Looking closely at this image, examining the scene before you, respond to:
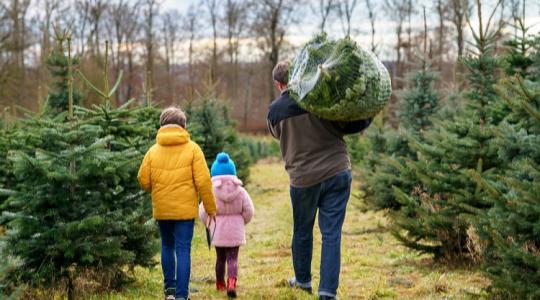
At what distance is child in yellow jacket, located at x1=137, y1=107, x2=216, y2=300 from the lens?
580 centimetres

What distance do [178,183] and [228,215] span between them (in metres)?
0.88

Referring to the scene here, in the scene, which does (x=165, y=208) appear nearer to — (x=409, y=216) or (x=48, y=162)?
(x=48, y=162)

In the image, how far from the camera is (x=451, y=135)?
7.95 m

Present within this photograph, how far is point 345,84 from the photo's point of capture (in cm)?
505

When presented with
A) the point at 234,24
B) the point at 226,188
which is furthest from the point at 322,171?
the point at 234,24

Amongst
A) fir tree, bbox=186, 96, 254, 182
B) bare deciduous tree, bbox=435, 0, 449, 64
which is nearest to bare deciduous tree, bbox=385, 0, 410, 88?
bare deciduous tree, bbox=435, 0, 449, 64

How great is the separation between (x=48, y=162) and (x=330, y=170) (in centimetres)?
224

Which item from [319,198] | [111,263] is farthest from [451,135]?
[111,263]

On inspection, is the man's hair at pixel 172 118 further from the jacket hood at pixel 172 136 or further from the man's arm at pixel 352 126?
the man's arm at pixel 352 126

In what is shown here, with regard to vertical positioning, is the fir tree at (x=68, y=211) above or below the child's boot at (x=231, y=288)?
above

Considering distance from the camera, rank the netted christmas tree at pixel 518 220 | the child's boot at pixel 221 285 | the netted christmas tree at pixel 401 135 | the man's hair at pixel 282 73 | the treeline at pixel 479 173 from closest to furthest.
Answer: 1. the netted christmas tree at pixel 518 220
2. the treeline at pixel 479 173
3. the man's hair at pixel 282 73
4. the child's boot at pixel 221 285
5. the netted christmas tree at pixel 401 135

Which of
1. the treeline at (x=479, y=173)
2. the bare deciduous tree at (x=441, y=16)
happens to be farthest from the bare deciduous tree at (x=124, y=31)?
the treeline at (x=479, y=173)

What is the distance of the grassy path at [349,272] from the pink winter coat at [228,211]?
52 centimetres

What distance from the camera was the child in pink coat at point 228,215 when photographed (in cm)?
645
